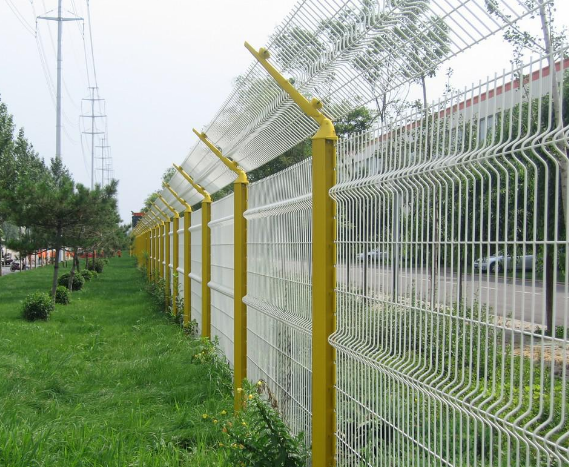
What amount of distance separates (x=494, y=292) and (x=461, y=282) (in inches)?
6.8

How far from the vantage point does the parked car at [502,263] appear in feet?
5.49

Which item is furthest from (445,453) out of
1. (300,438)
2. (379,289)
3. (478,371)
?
(300,438)

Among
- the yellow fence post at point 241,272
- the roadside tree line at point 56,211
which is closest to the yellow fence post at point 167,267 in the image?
the roadside tree line at point 56,211

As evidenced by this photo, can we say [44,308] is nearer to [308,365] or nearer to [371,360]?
[308,365]

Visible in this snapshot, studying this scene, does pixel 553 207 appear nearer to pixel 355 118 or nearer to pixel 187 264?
pixel 355 118

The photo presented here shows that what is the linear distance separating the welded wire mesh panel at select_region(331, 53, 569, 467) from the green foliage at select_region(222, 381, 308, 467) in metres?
0.62

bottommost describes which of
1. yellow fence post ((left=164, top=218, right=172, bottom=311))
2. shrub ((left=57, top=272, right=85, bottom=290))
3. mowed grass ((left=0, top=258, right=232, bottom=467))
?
mowed grass ((left=0, top=258, right=232, bottom=467))

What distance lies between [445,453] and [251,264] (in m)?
3.26

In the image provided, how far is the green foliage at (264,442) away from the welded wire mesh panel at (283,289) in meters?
0.13

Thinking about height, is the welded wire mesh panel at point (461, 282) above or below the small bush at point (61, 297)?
above

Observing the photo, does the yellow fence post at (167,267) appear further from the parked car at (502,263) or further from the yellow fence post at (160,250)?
the parked car at (502,263)

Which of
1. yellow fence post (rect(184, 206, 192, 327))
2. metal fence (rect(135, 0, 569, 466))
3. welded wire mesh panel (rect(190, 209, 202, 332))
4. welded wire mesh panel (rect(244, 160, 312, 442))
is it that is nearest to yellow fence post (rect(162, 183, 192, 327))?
yellow fence post (rect(184, 206, 192, 327))

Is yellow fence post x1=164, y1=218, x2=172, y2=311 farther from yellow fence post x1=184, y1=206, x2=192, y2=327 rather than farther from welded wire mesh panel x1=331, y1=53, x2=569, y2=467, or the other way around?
welded wire mesh panel x1=331, y1=53, x2=569, y2=467

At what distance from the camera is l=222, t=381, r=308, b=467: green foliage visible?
12.0 feet
